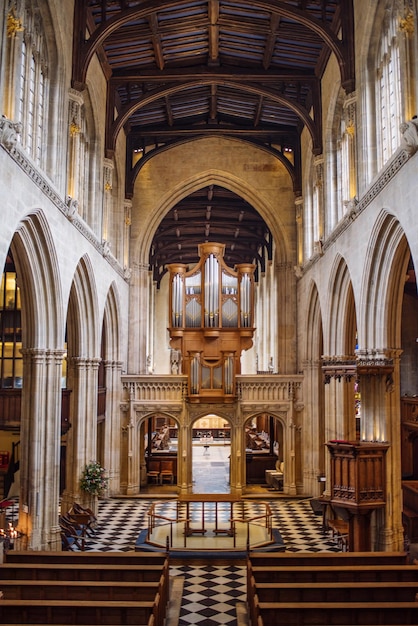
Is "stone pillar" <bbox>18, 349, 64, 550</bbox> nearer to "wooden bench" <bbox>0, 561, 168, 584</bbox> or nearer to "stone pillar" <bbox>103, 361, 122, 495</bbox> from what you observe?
"wooden bench" <bbox>0, 561, 168, 584</bbox>

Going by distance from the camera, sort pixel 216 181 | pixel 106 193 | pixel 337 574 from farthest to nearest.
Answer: pixel 216 181, pixel 106 193, pixel 337 574

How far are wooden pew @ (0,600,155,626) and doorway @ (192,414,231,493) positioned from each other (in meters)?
14.9

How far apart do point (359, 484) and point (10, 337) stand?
1357 cm

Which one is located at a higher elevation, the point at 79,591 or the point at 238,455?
the point at 238,455

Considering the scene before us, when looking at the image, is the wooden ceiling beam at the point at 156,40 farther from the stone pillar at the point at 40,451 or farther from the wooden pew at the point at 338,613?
the wooden pew at the point at 338,613

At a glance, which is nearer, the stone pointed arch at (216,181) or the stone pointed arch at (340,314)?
the stone pointed arch at (340,314)

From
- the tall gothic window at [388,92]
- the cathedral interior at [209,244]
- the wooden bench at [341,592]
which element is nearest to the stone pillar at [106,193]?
the cathedral interior at [209,244]

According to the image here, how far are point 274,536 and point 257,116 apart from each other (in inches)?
586

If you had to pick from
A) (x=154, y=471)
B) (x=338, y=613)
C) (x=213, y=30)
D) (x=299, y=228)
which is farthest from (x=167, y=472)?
(x=338, y=613)

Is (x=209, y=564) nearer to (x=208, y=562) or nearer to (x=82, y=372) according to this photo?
(x=208, y=562)

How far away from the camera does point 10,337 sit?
70.9ft

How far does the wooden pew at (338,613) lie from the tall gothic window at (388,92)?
27.3ft

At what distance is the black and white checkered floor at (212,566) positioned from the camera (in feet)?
36.3

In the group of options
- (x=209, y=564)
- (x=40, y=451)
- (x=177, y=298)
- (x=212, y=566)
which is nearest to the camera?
(x=40, y=451)
